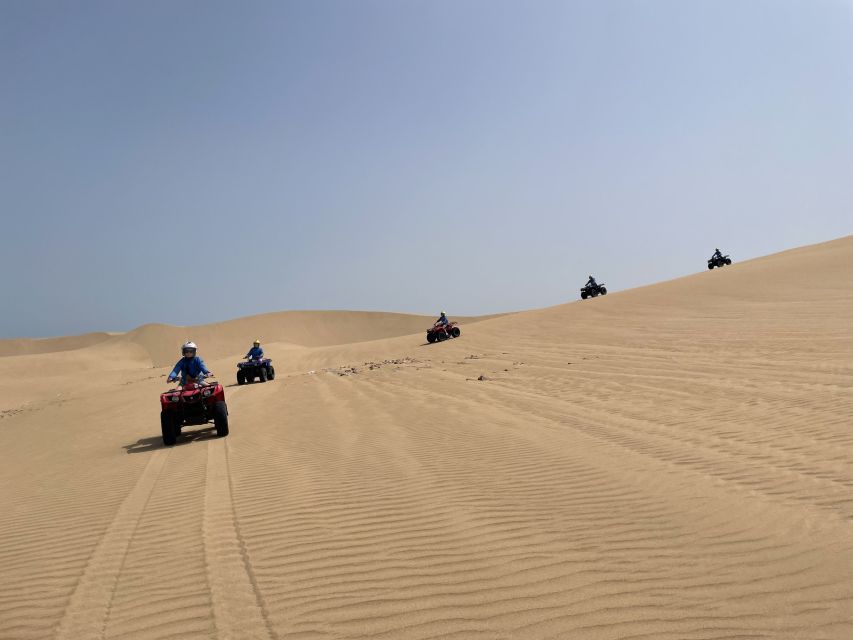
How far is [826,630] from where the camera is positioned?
2721 millimetres

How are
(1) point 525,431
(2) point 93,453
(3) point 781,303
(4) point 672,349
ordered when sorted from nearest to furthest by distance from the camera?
1. (1) point 525,431
2. (2) point 93,453
3. (4) point 672,349
4. (3) point 781,303

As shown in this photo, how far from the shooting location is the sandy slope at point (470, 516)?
3154 mm

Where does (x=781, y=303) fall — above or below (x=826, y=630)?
above

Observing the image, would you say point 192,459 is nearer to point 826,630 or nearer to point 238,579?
point 238,579

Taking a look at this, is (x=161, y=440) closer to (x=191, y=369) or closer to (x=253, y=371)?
(x=191, y=369)

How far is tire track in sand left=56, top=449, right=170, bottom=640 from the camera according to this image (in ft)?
10.8

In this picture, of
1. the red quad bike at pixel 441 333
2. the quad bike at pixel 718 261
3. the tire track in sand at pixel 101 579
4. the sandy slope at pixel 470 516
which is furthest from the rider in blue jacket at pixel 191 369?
the quad bike at pixel 718 261

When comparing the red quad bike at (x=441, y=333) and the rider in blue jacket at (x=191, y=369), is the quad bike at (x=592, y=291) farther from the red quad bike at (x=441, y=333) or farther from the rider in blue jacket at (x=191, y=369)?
the rider in blue jacket at (x=191, y=369)

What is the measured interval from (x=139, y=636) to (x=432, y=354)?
18454mm

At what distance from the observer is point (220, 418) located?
9.21 m

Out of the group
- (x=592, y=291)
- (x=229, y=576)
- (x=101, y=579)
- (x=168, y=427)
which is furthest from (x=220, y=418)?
(x=592, y=291)

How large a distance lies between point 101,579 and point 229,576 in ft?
2.97

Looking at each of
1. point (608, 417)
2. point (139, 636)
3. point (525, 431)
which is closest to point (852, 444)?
point (608, 417)

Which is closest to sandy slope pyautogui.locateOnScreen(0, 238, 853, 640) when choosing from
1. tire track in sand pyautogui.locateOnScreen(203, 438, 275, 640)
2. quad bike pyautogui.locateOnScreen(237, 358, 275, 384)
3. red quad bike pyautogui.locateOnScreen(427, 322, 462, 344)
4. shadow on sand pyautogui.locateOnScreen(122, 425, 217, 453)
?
tire track in sand pyautogui.locateOnScreen(203, 438, 275, 640)
